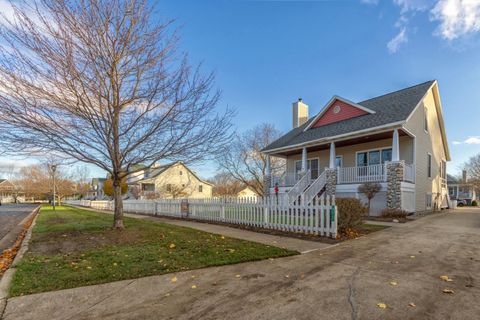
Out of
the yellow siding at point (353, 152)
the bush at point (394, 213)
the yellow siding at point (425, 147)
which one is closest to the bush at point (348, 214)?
the bush at point (394, 213)

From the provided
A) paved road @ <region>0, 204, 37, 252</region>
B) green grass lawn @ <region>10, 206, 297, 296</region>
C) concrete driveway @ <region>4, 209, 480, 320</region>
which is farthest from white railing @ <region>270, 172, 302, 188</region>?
paved road @ <region>0, 204, 37, 252</region>

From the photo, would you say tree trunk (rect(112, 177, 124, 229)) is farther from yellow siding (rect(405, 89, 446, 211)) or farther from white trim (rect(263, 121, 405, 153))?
yellow siding (rect(405, 89, 446, 211))

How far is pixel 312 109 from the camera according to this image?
26234mm

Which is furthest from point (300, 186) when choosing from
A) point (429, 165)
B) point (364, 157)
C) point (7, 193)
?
point (7, 193)

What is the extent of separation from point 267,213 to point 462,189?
58.5 meters

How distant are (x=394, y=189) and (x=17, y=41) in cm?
1503

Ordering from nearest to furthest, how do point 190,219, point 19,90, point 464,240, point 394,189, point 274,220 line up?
1. point 19,90
2. point 464,240
3. point 274,220
4. point 394,189
5. point 190,219

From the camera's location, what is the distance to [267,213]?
9.34 m

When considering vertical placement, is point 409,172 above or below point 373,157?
below

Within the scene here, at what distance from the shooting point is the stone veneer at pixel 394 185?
40.5 ft

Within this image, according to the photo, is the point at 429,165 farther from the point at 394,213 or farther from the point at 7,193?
the point at 7,193

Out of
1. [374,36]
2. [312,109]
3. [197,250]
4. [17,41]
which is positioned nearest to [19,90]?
[17,41]

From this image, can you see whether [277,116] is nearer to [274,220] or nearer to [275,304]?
[274,220]

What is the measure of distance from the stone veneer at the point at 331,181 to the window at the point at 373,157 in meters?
2.47
